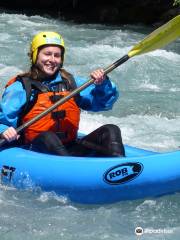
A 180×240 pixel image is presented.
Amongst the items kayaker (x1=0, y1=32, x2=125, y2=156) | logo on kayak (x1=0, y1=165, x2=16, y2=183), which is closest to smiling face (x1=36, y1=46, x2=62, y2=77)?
kayaker (x1=0, y1=32, x2=125, y2=156)

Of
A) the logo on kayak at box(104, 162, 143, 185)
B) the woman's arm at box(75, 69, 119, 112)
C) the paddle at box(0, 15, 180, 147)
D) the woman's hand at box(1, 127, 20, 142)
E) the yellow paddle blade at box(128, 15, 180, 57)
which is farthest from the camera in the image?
the woman's arm at box(75, 69, 119, 112)

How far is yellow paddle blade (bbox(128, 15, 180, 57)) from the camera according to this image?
A: 2.60 meters

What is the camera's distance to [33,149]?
137 inches

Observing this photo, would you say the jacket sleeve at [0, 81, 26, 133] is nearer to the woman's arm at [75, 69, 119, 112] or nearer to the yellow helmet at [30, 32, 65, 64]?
the yellow helmet at [30, 32, 65, 64]

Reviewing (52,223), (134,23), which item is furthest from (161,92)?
(134,23)

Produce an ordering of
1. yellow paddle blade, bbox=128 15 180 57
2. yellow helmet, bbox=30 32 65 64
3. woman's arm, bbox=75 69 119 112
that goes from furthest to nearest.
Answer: woman's arm, bbox=75 69 119 112
yellow helmet, bbox=30 32 65 64
yellow paddle blade, bbox=128 15 180 57

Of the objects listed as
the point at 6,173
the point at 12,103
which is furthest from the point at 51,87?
the point at 6,173

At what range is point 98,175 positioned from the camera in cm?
311

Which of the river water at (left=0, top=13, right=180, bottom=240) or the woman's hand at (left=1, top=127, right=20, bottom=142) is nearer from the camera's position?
the river water at (left=0, top=13, right=180, bottom=240)

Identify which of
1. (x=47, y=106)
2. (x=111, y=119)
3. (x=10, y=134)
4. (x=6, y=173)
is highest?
(x=47, y=106)

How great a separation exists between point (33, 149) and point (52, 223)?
24.1 inches

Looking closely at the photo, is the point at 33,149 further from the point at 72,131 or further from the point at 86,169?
the point at 86,169

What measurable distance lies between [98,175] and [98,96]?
716 mm

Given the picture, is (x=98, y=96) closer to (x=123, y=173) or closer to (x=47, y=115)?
(x=47, y=115)
